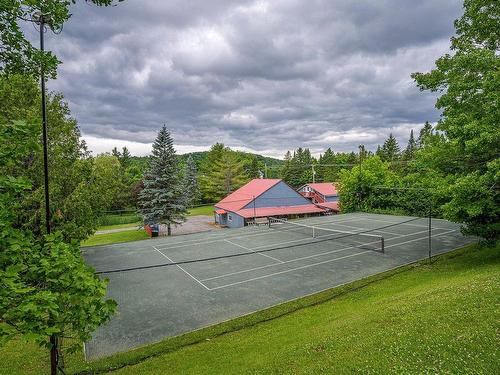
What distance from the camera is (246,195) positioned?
4616cm

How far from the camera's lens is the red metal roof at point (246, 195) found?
4334cm

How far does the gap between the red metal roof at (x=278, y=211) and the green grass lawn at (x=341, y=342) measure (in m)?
26.7

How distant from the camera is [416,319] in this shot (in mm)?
8117

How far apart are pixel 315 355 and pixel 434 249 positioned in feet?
62.5

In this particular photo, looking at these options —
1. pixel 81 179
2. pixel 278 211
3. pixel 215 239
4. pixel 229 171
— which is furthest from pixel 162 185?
pixel 229 171

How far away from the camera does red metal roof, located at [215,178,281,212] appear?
4334 cm

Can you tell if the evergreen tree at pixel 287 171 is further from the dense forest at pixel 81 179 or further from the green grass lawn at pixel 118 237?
the green grass lawn at pixel 118 237

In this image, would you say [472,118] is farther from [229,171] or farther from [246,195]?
[229,171]

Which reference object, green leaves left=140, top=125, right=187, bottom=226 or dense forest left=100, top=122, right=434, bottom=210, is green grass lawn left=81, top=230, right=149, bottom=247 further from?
dense forest left=100, top=122, right=434, bottom=210

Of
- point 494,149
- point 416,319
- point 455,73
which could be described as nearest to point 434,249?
point 494,149

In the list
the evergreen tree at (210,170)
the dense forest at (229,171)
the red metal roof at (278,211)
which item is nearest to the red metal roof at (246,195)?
the red metal roof at (278,211)

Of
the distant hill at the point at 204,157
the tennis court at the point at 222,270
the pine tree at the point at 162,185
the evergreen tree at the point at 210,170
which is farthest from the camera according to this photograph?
the distant hill at the point at 204,157

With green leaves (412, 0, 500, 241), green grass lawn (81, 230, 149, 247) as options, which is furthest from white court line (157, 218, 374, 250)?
green leaves (412, 0, 500, 241)

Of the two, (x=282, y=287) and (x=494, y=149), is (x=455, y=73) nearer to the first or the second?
(x=494, y=149)
